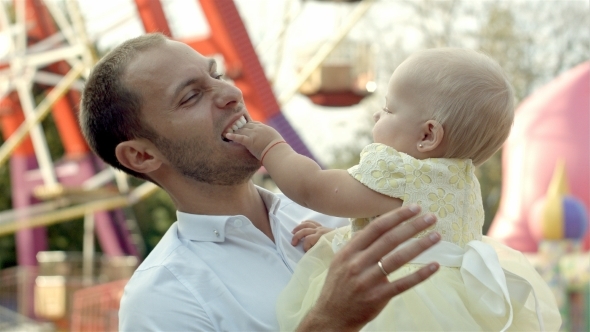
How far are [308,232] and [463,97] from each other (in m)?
0.63

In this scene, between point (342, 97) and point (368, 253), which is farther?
point (342, 97)

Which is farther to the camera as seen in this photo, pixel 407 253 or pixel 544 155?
pixel 544 155

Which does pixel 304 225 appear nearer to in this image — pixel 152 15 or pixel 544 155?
pixel 152 15

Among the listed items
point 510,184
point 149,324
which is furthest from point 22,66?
point 149,324

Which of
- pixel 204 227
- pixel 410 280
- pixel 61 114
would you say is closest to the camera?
pixel 410 280

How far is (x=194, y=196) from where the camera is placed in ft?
7.86

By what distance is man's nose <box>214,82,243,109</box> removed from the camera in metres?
2.27

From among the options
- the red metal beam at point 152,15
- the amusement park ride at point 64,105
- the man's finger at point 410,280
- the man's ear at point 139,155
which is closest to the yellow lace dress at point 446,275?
the man's finger at point 410,280

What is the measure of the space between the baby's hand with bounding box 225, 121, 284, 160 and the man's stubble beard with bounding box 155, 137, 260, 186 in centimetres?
9

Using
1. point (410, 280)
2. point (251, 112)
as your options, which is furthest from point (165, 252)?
point (251, 112)

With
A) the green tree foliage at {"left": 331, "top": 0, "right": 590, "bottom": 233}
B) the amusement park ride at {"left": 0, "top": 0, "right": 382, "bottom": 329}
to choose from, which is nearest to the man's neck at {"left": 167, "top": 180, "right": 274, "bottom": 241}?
the amusement park ride at {"left": 0, "top": 0, "right": 382, "bottom": 329}

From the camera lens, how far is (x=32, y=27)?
11.4 metres

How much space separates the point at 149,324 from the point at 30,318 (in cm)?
1011

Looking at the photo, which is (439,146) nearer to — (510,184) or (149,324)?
(149,324)
